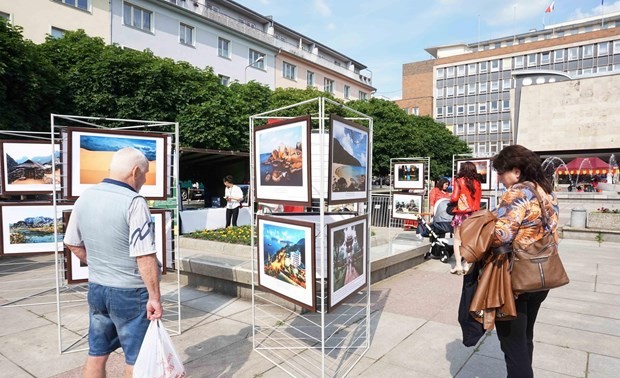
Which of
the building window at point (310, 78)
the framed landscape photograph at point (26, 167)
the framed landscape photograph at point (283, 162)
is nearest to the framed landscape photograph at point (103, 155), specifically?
the framed landscape photograph at point (283, 162)

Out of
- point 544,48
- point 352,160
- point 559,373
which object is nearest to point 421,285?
point 559,373

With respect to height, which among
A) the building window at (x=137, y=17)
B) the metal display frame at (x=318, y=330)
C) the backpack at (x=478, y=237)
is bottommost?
the metal display frame at (x=318, y=330)

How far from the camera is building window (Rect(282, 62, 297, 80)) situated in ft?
138

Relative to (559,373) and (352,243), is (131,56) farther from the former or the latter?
(559,373)

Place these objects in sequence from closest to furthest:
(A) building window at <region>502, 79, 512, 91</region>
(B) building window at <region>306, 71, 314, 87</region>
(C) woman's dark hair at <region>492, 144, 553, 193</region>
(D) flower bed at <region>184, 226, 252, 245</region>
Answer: (C) woman's dark hair at <region>492, 144, 553, 193</region>, (D) flower bed at <region>184, 226, 252, 245</region>, (B) building window at <region>306, 71, 314, 87</region>, (A) building window at <region>502, 79, 512, 91</region>

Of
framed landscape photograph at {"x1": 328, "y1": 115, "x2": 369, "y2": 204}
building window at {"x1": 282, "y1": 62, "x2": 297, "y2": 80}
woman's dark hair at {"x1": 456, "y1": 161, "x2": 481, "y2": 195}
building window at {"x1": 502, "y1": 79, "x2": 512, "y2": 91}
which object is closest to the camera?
framed landscape photograph at {"x1": 328, "y1": 115, "x2": 369, "y2": 204}

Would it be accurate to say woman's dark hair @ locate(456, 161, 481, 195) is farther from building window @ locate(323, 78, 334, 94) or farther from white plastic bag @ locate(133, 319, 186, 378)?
building window @ locate(323, 78, 334, 94)

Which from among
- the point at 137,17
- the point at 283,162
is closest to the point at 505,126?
the point at 137,17

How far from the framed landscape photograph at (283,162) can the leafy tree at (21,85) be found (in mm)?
10960

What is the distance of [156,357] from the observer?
96.5 inches

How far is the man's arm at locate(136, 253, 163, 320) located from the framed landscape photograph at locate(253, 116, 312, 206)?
129 cm

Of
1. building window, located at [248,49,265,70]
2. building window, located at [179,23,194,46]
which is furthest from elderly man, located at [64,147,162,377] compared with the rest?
building window, located at [248,49,265,70]

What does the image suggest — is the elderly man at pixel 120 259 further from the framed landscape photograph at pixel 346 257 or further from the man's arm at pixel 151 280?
the framed landscape photograph at pixel 346 257

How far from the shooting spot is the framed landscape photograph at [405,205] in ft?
39.1
